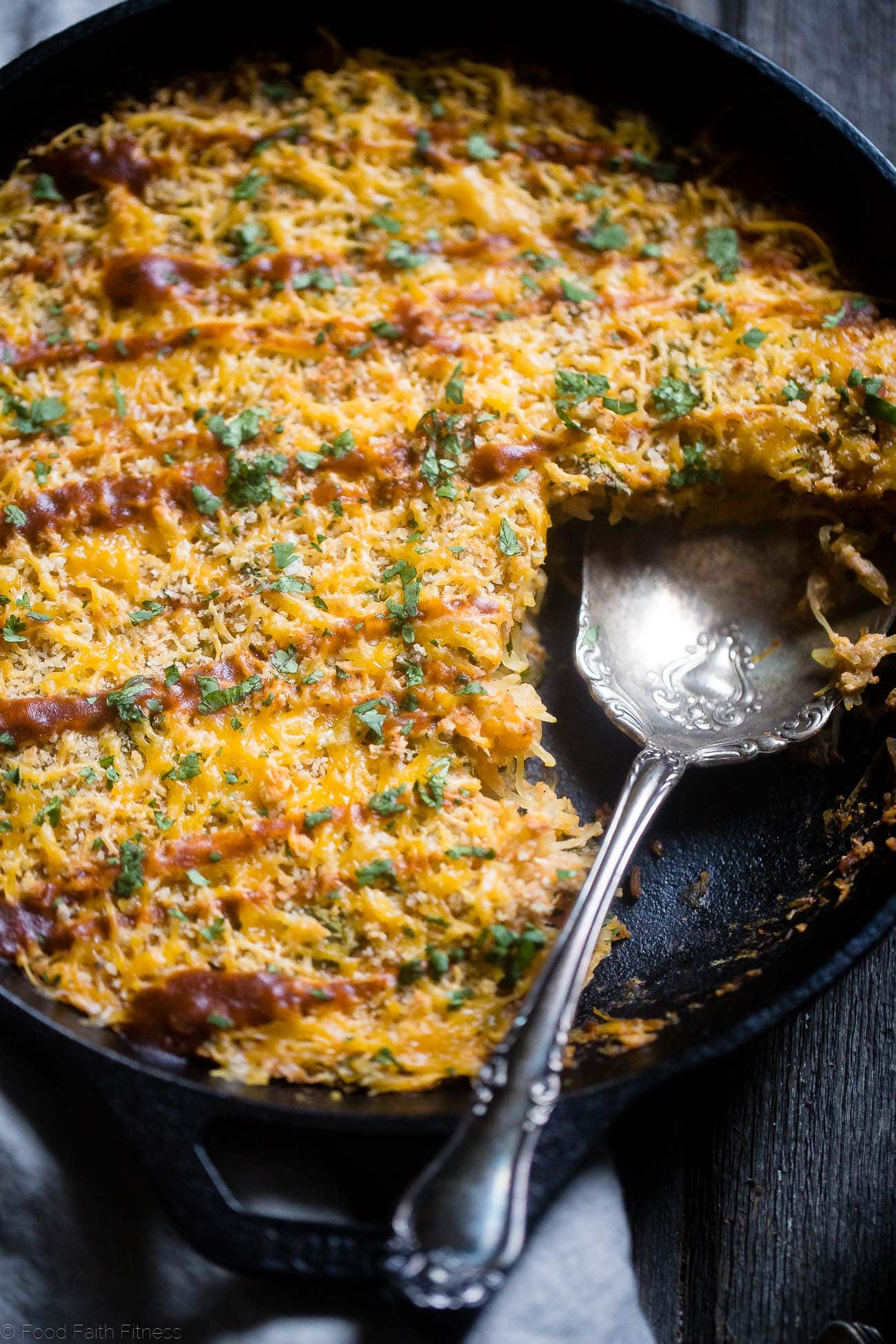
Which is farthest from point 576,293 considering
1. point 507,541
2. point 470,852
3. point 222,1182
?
point 222,1182

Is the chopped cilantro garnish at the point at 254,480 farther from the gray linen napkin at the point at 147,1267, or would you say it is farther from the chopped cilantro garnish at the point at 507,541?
the gray linen napkin at the point at 147,1267

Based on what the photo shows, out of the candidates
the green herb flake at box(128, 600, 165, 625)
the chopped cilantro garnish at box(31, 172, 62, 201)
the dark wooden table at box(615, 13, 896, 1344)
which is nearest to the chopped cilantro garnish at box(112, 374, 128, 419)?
the green herb flake at box(128, 600, 165, 625)

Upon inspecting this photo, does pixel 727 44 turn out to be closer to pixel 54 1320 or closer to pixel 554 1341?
pixel 554 1341

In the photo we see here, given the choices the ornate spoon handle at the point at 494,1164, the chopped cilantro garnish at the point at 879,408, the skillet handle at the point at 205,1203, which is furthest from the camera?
the chopped cilantro garnish at the point at 879,408

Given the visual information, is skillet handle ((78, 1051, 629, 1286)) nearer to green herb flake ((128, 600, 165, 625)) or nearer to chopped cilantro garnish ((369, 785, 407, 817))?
chopped cilantro garnish ((369, 785, 407, 817))

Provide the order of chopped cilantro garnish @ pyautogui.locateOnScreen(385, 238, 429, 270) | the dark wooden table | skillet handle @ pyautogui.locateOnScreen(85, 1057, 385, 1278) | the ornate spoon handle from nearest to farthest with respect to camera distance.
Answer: the ornate spoon handle → skillet handle @ pyautogui.locateOnScreen(85, 1057, 385, 1278) → the dark wooden table → chopped cilantro garnish @ pyautogui.locateOnScreen(385, 238, 429, 270)

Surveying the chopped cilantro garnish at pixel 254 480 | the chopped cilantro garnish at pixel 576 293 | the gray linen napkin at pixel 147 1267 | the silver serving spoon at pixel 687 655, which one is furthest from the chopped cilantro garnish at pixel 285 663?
the chopped cilantro garnish at pixel 576 293

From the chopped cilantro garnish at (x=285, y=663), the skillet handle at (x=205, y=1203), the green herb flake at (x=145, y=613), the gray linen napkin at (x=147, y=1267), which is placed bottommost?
the gray linen napkin at (x=147, y=1267)
